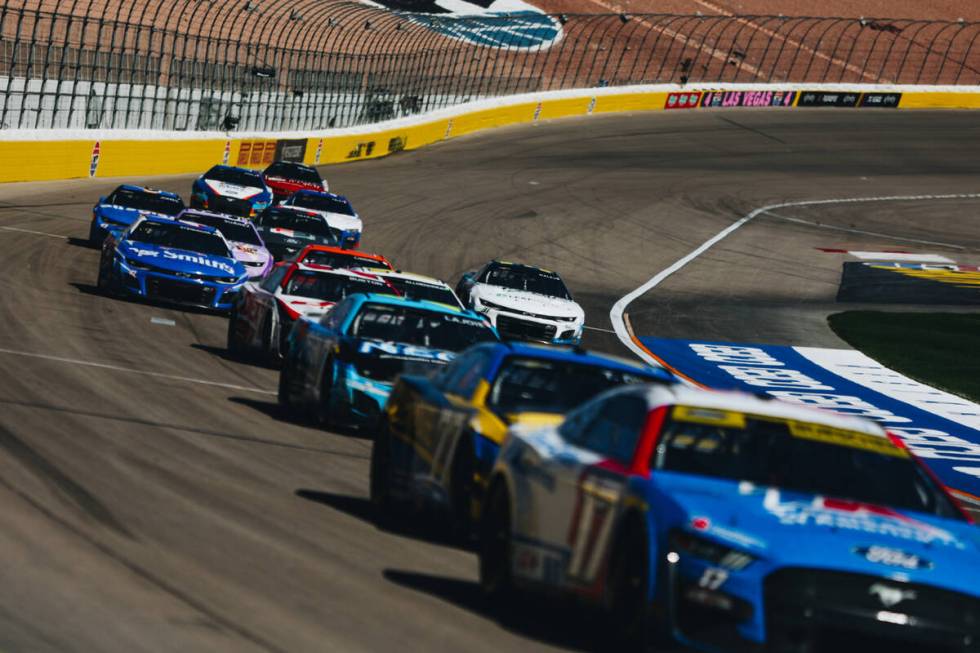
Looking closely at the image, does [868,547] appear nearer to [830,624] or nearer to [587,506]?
[830,624]

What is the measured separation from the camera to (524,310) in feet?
87.3

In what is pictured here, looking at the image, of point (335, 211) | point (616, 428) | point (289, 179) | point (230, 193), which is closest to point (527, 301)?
point (335, 211)

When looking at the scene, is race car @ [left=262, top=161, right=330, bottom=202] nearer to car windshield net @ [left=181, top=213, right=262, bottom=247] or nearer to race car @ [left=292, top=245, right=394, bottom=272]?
car windshield net @ [left=181, top=213, right=262, bottom=247]

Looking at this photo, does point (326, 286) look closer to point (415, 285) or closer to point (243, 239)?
point (415, 285)

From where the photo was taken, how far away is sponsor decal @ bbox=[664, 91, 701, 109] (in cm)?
7747

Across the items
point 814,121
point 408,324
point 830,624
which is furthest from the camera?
point 814,121

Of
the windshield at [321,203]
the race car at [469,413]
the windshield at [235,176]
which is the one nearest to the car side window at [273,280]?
the race car at [469,413]

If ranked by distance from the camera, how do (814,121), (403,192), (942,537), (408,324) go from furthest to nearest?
(814,121)
(403,192)
(408,324)
(942,537)

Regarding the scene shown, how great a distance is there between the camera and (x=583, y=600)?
7.87 meters

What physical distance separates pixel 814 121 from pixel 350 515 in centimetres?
6917

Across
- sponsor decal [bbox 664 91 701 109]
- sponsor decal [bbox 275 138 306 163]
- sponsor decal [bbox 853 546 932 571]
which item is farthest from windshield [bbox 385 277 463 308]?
sponsor decal [bbox 664 91 701 109]

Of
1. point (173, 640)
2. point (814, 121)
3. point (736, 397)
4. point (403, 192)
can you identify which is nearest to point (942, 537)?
point (736, 397)

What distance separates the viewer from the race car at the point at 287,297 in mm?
19500

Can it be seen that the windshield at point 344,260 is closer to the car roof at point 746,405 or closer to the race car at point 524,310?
the race car at point 524,310
